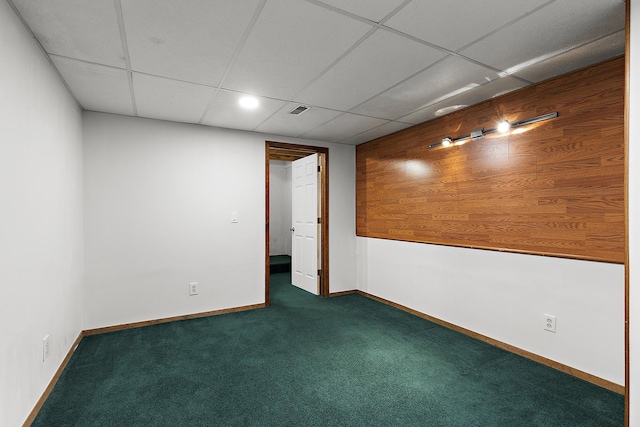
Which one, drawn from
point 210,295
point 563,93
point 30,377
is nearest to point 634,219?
point 563,93

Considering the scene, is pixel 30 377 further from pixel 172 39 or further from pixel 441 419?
pixel 441 419

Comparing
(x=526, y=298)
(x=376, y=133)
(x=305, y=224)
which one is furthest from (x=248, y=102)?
(x=526, y=298)

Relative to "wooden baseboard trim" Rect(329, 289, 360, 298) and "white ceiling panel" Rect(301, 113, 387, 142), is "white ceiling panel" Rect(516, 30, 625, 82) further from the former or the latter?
"wooden baseboard trim" Rect(329, 289, 360, 298)

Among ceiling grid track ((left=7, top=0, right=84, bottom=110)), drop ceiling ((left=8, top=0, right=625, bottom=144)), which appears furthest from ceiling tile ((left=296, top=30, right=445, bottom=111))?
ceiling grid track ((left=7, top=0, right=84, bottom=110))

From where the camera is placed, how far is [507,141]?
2947 millimetres

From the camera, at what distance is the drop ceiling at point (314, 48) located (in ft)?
5.66

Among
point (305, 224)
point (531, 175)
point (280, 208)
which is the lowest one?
point (305, 224)

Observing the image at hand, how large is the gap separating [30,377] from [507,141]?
392 cm

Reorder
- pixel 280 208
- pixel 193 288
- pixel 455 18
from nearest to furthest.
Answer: pixel 455 18 < pixel 193 288 < pixel 280 208

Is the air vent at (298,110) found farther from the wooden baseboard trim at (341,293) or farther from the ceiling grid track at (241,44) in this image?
the wooden baseboard trim at (341,293)

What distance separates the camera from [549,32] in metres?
1.93

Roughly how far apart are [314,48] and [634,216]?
6.57 ft

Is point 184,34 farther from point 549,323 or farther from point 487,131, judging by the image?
point 549,323

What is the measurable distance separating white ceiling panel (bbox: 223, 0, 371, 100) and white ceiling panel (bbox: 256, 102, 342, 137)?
589mm
